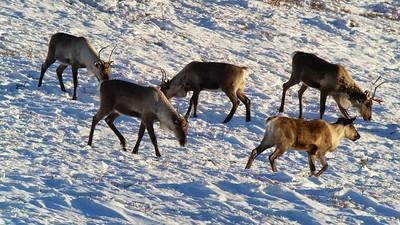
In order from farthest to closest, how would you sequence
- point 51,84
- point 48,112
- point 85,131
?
point 51,84, point 48,112, point 85,131

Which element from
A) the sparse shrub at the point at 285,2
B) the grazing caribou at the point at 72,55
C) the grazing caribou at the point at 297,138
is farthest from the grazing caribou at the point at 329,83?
the sparse shrub at the point at 285,2

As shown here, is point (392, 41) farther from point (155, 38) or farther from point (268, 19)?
point (155, 38)

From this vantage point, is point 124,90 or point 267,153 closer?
point 124,90

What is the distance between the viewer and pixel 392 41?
838 inches

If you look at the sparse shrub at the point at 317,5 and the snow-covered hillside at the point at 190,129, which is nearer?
the snow-covered hillside at the point at 190,129

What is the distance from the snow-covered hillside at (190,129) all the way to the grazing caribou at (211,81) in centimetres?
37

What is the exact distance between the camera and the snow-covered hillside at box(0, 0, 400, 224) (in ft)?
22.5

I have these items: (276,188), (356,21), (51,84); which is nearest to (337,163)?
(276,188)

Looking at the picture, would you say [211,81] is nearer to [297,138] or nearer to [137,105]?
[137,105]

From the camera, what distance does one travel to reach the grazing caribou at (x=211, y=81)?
40.3 feet

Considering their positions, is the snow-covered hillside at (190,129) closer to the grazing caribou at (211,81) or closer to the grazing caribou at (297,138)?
the grazing caribou at (297,138)

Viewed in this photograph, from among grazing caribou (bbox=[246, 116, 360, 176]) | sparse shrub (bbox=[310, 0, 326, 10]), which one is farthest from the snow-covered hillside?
sparse shrub (bbox=[310, 0, 326, 10])

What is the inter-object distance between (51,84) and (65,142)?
3.83 metres

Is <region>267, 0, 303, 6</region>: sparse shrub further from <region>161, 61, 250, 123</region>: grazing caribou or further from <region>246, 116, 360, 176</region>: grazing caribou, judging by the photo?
<region>246, 116, 360, 176</region>: grazing caribou
